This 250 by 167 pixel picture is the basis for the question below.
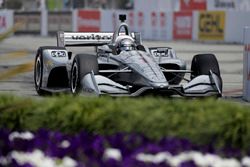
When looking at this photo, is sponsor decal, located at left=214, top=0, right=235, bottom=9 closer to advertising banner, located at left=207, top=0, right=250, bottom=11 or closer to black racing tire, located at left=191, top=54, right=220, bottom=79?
advertising banner, located at left=207, top=0, right=250, bottom=11

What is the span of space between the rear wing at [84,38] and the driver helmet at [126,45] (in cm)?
152

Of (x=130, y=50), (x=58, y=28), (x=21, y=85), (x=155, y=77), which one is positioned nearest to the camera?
Answer: (x=155, y=77)

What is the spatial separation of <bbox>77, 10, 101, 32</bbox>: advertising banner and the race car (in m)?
26.4

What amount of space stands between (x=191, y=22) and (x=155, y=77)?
26.5 metres

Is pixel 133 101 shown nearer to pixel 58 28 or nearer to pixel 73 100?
pixel 73 100

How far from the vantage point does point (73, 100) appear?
5145mm

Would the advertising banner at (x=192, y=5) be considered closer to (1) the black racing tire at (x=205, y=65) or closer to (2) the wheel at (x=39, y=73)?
(2) the wheel at (x=39, y=73)

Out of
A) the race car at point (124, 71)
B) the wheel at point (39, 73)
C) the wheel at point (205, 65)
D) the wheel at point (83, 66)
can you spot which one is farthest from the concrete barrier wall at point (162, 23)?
the wheel at point (83, 66)

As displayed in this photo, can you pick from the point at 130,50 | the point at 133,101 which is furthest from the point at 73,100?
the point at 130,50

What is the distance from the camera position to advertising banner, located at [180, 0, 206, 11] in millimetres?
47969

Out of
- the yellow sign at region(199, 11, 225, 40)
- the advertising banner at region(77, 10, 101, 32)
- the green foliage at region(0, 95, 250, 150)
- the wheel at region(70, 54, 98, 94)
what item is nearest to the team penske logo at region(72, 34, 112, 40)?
the wheel at region(70, 54, 98, 94)

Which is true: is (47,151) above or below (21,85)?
above

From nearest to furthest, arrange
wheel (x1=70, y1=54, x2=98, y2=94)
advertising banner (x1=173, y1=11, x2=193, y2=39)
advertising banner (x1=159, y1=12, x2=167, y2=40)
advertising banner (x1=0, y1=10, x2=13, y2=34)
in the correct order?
wheel (x1=70, y1=54, x2=98, y2=94) < advertising banner (x1=173, y1=11, x2=193, y2=39) < advertising banner (x1=159, y1=12, x2=167, y2=40) < advertising banner (x1=0, y1=10, x2=13, y2=34)

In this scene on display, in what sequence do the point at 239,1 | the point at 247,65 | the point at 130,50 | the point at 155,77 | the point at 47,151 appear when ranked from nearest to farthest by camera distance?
the point at 47,151 < the point at 155,77 < the point at 130,50 < the point at 247,65 < the point at 239,1
